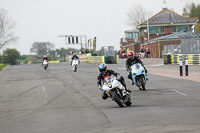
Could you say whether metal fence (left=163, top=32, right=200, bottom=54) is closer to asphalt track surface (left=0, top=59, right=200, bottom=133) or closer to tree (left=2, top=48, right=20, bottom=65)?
asphalt track surface (left=0, top=59, right=200, bottom=133)

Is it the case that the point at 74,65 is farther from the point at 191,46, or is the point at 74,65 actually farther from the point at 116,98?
the point at 116,98

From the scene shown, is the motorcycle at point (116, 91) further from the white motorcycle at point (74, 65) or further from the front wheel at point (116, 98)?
the white motorcycle at point (74, 65)

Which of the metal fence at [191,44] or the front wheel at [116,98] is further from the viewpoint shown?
the metal fence at [191,44]

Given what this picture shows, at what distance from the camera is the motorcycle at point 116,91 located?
36.6 feet

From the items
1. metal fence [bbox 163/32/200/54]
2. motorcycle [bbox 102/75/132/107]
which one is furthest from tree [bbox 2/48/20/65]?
motorcycle [bbox 102/75/132/107]

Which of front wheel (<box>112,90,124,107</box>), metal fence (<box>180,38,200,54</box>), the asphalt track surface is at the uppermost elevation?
metal fence (<box>180,38,200,54</box>)

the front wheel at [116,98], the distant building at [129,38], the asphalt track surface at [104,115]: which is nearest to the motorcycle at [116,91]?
the front wheel at [116,98]

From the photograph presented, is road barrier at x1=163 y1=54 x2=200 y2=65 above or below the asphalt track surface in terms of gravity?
above

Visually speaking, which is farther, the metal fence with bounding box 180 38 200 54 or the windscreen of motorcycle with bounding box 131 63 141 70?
the metal fence with bounding box 180 38 200 54

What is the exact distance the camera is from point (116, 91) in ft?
37.0

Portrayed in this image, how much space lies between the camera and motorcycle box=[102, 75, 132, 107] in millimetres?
11164

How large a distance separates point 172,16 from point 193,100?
7500 centimetres

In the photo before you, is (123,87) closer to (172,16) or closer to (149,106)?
(149,106)

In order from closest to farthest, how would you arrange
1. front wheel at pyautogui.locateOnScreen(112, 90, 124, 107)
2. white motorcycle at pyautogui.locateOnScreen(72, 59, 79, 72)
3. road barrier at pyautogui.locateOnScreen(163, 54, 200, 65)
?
front wheel at pyautogui.locateOnScreen(112, 90, 124, 107) → white motorcycle at pyautogui.locateOnScreen(72, 59, 79, 72) → road barrier at pyautogui.locateOnScreen(163, 54, 200, 65)
